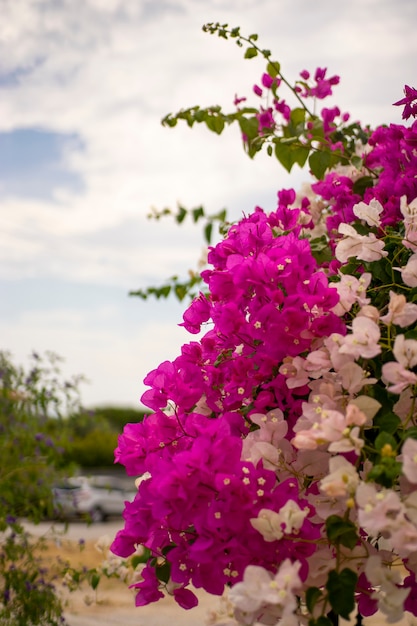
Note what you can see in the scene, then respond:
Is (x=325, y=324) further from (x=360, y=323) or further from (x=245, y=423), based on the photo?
(x=245, y=423)

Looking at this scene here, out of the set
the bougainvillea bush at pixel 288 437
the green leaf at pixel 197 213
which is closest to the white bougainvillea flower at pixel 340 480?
the bougainvillea bush at pixel 288 437

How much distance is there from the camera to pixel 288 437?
174 centimetres

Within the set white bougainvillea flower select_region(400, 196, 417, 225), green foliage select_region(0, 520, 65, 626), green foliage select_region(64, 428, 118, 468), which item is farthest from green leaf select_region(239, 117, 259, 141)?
green foliage select_region(64, 428, 118, 468)

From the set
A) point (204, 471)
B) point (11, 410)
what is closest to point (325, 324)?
point (204, 471)

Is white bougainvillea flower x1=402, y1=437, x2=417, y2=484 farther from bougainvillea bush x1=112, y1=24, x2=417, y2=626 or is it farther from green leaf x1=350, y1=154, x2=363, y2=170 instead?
green leaf x1=350, y1=154, x2=363, y2=170

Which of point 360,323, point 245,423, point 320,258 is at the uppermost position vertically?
point 320,258

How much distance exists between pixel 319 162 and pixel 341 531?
56.0 inches

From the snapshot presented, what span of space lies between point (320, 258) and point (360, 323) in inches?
40.9

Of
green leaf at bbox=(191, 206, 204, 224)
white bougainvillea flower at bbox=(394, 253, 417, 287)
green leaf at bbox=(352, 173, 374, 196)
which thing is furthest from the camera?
green leaf at bbox=(191, 206, 204, 224)

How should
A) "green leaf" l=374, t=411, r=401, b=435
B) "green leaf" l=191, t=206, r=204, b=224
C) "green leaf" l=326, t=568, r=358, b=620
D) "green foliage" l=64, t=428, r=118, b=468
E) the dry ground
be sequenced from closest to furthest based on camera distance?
"green leaf" l=326, t=568, r=358, b=620 → "green leaf" l=374, t=411, r=401, b=435 → "green leaf" l=191, t=206, r=204, b=224 → the dry ground → "green foliage" l=64, t=428, r=118, b=468

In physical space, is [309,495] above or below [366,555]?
above

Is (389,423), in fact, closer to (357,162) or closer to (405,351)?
(405,351)

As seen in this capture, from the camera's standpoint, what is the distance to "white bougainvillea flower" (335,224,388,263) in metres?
1.78

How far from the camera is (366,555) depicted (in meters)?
1.61
